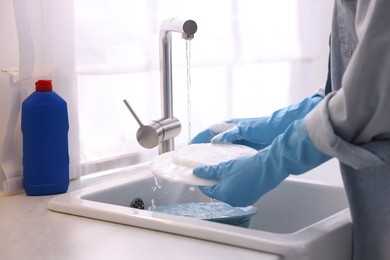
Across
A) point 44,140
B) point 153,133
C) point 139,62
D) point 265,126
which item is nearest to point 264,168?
point 265,126

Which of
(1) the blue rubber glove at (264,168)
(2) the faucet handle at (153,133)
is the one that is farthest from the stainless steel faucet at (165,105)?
(1) the blue rubber glove at (264,168)

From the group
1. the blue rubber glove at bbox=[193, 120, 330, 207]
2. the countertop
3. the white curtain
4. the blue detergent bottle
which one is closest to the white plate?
the blue rubber glove at bbox=[193, 120, 330, 207]

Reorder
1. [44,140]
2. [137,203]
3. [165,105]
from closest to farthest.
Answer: [44,140] → [137,203] → [165,105]

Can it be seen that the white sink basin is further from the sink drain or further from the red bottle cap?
the red bottle cap

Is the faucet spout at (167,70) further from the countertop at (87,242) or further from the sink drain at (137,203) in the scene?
the countertop at (87,242)

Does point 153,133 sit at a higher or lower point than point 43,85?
lower

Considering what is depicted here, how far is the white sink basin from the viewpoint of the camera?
1.18 m

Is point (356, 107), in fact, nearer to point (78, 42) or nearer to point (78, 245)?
point (78, 245)

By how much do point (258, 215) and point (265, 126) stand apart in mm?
285

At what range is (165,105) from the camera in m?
1.81

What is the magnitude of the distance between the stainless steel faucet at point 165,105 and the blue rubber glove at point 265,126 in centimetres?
13

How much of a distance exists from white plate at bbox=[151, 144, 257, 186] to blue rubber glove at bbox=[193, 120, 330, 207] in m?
0.03

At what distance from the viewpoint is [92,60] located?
5.89 ft

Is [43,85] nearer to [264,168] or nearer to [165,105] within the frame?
[165,105]
